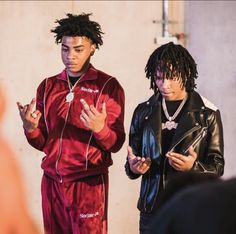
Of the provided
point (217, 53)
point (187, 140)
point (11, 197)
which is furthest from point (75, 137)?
point (217, 53)

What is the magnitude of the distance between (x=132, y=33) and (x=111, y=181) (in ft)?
2.62

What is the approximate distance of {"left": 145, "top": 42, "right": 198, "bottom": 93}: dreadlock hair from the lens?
1.86 metres

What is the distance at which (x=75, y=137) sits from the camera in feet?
6.77

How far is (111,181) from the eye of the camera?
268cm

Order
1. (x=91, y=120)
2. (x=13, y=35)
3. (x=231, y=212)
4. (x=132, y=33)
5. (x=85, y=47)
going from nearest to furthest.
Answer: (x=231, y=212) → (x=91, y=120) → (x=85, y=47) → (x=13, y=35) → (x=132, y=33)

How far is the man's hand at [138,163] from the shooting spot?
5.99ft

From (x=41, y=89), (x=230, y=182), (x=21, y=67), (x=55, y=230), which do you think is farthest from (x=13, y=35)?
(x=230, y=182)

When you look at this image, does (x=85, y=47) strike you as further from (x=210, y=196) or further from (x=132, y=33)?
(x=210, y=196)

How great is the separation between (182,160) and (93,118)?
0.38 meters

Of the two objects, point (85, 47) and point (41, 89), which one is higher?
point (85, 47)

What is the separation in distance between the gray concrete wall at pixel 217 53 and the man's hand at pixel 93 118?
38.5 inches

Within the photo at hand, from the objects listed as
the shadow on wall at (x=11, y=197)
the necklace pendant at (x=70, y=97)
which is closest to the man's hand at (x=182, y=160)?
the necklace pendant at (x=70, y=97)

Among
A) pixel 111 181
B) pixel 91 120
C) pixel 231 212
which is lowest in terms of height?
pixel 111 181

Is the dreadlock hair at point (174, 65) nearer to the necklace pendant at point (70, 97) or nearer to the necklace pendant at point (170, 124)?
the necklace pendant at point (170, 124)
